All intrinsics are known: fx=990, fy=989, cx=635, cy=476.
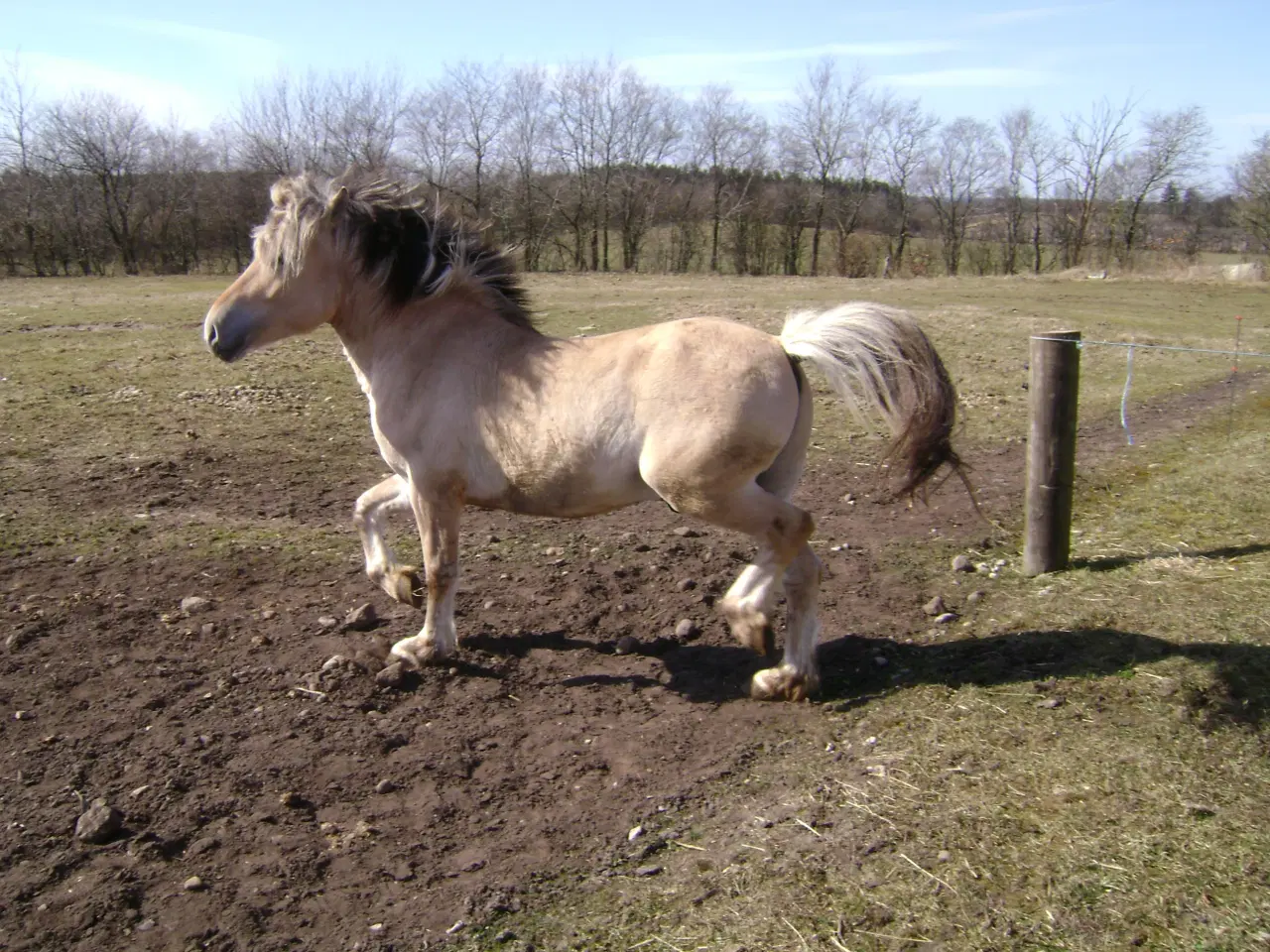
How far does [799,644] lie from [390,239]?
2854 millimetres

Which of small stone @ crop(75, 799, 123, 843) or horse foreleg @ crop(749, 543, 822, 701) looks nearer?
small stone @ crop(75, 799, 123, 843)

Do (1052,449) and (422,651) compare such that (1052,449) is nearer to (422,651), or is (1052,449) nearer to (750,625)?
(750,625)

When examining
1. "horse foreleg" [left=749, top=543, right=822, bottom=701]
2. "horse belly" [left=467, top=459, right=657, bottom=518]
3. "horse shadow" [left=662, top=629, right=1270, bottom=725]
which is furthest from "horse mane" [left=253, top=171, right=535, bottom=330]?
"horse shadow" [left=662, top=629, right=1270, bottom=725]

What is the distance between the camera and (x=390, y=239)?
199 inches

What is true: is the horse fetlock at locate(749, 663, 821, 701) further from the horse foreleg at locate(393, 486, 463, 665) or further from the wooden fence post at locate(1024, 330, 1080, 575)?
the wooden fence post at locate(1024, 330, 1080, 575)

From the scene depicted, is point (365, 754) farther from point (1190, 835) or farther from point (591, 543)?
point (1190, 835)

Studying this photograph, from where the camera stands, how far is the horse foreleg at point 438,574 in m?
4.85

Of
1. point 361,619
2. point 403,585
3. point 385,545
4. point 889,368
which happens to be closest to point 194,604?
point 361,619

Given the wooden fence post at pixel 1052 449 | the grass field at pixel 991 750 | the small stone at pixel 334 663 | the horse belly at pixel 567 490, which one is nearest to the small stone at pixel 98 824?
the small stone at pixel 334 663

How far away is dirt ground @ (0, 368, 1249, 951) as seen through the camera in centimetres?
323

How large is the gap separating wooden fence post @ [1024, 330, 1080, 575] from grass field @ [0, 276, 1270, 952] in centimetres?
21

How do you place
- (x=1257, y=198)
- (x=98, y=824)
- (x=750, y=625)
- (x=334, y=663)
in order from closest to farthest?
1. (x=98, y=824)
2. (x=750, y=625)
3. (x=334, y=663)
4. (x=1257, y=198)

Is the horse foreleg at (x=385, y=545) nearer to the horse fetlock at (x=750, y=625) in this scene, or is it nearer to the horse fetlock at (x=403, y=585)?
the horse fetlock at (x=403, y=585)

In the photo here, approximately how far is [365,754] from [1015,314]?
52.3ft
